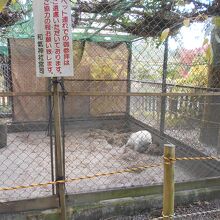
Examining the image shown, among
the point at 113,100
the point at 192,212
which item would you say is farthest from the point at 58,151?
the point at 113,100

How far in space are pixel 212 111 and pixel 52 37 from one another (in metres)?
2.35

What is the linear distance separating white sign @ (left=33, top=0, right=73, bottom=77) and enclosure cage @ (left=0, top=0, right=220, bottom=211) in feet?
0.82

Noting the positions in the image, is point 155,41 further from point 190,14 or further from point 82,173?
point 82,173

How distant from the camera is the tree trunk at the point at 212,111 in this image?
140 inches

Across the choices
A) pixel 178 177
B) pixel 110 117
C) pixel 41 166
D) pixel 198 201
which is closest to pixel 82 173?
pixel 41 166

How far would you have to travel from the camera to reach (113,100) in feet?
23.1

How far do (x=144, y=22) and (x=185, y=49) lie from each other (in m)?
0.89

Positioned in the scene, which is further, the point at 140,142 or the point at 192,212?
the point at 140,142

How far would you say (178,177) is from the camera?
12.5 ft

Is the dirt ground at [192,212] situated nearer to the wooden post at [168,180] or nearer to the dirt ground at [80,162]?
the dirt ground at [80,162]

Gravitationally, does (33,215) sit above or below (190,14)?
below

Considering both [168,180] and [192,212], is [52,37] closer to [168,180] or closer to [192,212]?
[168,180]

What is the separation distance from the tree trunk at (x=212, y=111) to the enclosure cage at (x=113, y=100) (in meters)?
0.01

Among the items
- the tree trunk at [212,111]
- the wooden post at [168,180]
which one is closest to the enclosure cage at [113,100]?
the tree trunk at [212,111]
